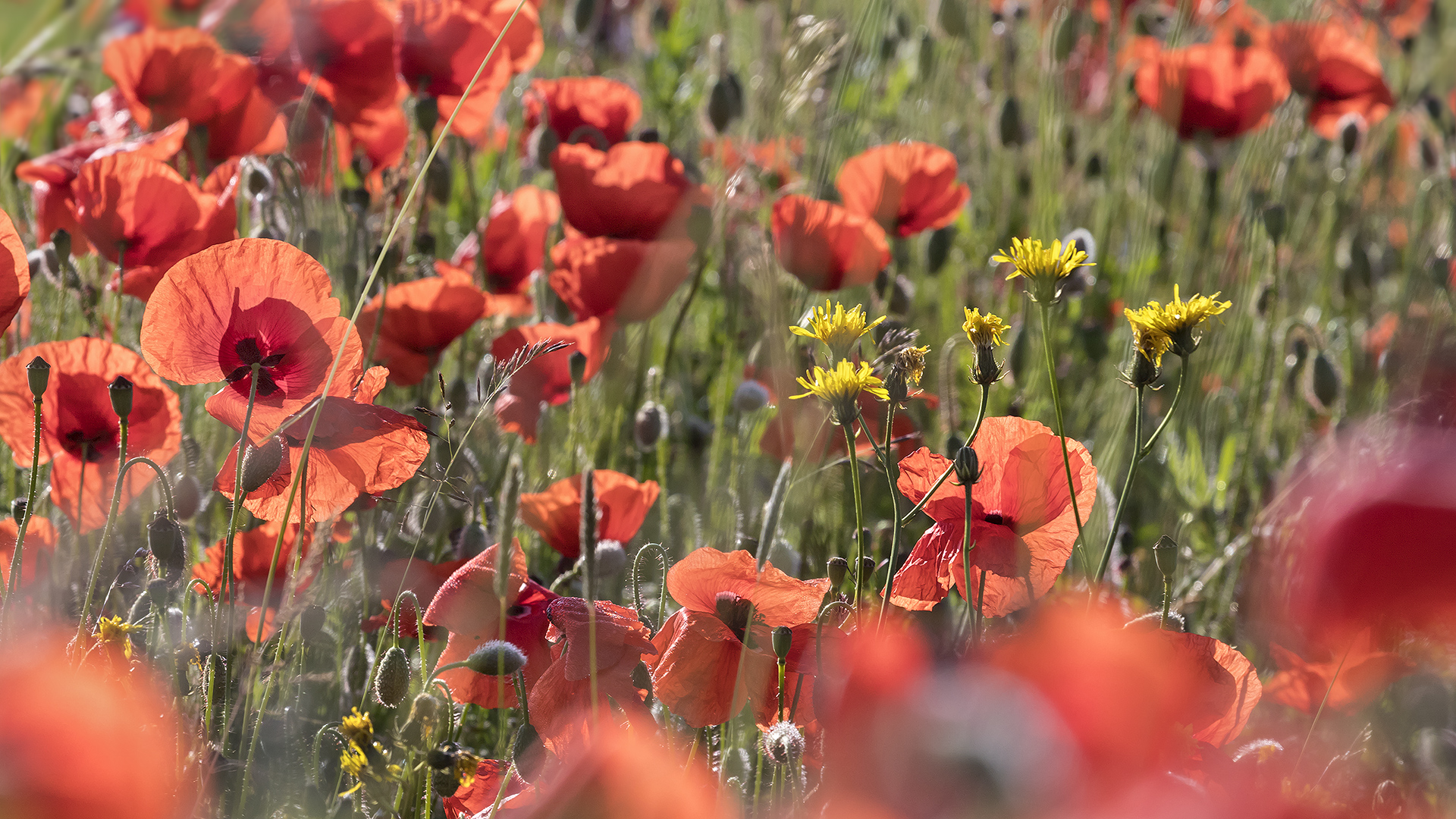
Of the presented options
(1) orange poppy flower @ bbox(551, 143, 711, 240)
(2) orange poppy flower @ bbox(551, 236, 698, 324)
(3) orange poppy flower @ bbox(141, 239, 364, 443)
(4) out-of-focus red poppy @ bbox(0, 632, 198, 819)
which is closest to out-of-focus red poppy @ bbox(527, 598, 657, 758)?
(3) orange poppy flower @ bbox(141, 239, 364, 443)

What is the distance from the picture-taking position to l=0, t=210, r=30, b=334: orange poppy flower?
2.41 feet

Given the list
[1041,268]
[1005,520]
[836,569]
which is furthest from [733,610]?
[1041,268]

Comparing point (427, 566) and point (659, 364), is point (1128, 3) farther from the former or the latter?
point (427, 566)

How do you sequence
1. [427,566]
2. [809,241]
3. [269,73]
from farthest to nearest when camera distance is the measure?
[269,73] → [809,241] → [427,566]

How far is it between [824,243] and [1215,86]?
0.90m

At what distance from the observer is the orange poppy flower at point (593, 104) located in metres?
1.65

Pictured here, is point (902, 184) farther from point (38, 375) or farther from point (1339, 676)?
point (38, 375)

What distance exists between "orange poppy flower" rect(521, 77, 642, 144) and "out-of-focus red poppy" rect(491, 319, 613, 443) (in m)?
0.43

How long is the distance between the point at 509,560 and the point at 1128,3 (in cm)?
263

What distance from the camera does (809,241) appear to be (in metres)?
1.31

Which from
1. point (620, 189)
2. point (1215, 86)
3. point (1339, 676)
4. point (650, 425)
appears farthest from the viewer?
point (1215, 86)

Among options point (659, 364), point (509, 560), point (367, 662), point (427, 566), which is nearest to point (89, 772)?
point (509, 560)

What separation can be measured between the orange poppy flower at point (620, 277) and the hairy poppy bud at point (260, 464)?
560mm

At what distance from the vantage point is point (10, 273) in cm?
74
